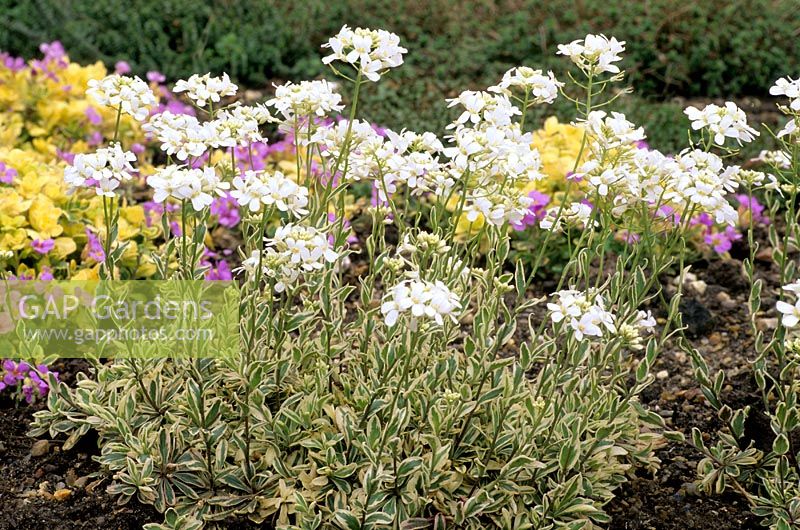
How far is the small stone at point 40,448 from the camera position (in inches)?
113

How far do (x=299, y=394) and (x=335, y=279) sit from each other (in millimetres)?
361

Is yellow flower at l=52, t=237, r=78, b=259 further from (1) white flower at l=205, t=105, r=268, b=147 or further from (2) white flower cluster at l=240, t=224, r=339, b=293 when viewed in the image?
(2) white flower cluster at l=240, t=224, r=339, b=293

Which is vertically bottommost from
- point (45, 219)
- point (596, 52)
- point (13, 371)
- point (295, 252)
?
point (13, 371)

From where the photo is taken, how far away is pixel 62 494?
2.71 m

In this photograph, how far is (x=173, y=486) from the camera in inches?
102

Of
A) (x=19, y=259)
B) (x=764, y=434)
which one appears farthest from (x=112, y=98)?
(x=764, y=434)

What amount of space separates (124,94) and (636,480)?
181cm

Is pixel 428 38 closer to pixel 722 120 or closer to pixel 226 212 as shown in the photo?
pixel 226 212

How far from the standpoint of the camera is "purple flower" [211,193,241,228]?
4039 millimetres

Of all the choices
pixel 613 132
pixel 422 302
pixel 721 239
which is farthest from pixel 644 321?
pixel 721 239

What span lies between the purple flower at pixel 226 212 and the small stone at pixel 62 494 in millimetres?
1538

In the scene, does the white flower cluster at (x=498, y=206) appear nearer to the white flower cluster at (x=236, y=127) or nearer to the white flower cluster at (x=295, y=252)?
the white flower cluster at (x=295, y=252)

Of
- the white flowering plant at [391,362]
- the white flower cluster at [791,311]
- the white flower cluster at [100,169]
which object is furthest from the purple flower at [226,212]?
the white flower cluster at [791,311]

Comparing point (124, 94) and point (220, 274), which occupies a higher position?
point (124, 94)
